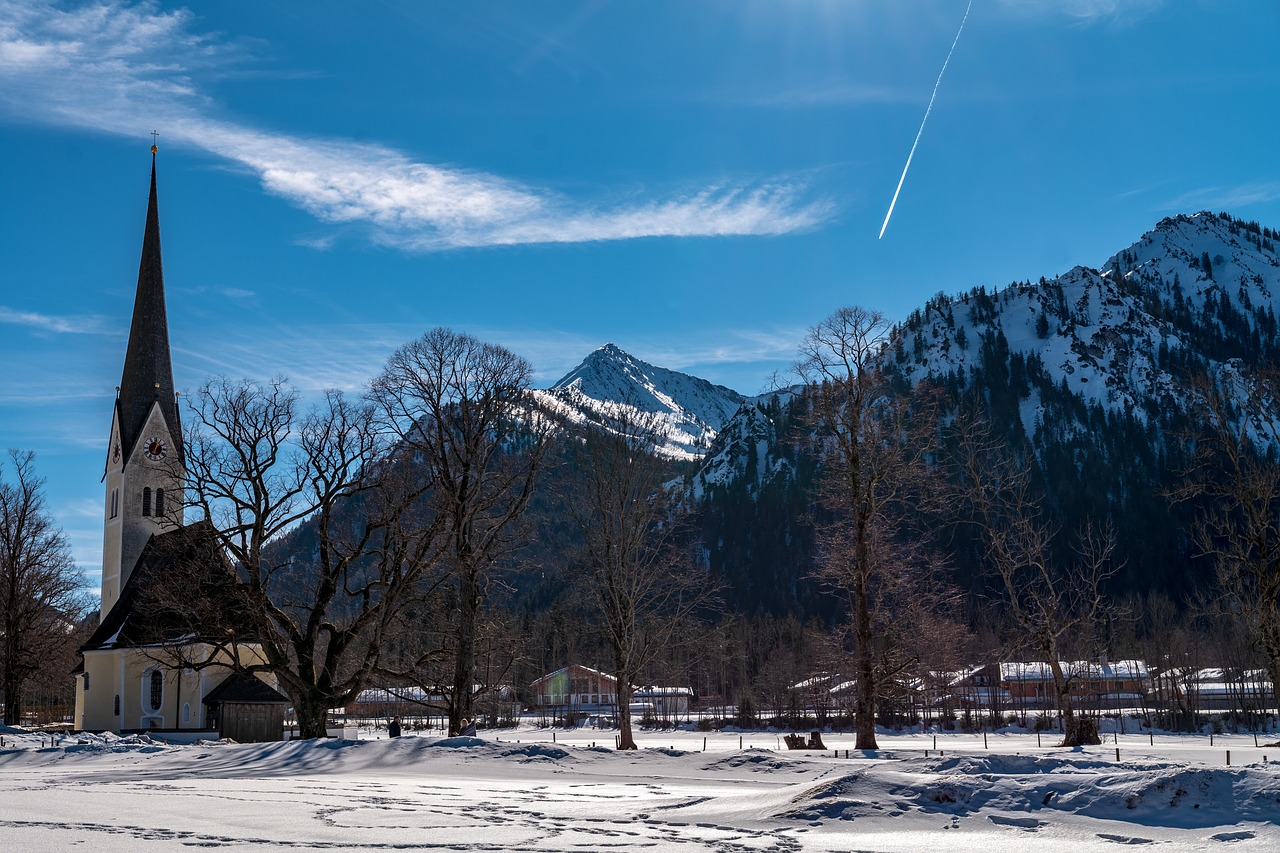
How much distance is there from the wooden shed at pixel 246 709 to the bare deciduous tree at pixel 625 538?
23368 millimetres

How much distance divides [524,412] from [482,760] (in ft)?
55.1

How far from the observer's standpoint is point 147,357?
2670 inches

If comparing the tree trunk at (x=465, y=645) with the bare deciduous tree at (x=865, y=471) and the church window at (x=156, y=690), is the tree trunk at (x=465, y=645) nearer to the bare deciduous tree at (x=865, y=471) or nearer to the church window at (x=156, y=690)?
the bare deciduous tree at (x=865, y=471)

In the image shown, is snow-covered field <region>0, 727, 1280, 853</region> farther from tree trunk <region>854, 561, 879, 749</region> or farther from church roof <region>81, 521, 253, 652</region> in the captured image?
church roof <region>81, 521, 253, 652</region>

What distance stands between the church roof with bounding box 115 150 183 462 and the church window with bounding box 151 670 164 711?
1538 cm

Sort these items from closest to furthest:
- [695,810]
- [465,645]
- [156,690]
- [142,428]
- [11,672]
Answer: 1. [695,810]
2. [465,645]
3. [156,690]
4. [11,672]
5. [142,428]

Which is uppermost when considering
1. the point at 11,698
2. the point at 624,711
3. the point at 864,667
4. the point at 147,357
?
the point at 147,357

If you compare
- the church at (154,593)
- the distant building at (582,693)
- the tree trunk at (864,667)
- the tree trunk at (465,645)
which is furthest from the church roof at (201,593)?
the distant building at (582,693)

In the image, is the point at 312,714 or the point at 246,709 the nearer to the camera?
the point at 312,714

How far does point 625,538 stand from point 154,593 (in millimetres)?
17553

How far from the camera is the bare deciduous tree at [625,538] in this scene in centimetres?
4000

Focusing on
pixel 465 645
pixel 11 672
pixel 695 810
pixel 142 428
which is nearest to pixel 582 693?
pixel 142 428

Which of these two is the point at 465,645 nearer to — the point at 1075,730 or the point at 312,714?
the point at 312,714

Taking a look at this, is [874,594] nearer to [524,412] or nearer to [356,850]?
[524,412]
